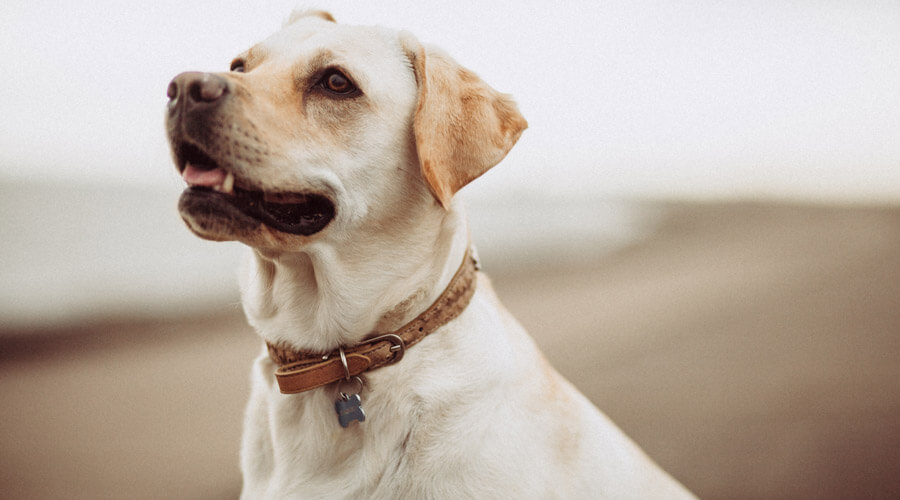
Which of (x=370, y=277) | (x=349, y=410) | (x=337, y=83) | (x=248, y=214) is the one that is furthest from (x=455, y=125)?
(x=349, y=410)

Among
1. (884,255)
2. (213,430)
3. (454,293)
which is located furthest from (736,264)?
(454,293)

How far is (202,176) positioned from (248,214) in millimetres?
157

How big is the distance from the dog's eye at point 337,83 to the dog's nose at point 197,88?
367 millimetres

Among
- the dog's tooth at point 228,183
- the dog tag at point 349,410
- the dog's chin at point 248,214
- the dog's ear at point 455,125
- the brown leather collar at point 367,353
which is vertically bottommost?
the dog tag at point 349,410

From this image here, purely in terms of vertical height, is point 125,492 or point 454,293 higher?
point 454,293

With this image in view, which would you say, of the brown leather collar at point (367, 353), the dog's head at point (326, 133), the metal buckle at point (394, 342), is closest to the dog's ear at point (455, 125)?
the dog's head at point (326, 133)

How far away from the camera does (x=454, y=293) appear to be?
6.01 ft

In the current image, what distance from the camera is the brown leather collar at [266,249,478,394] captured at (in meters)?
1.71

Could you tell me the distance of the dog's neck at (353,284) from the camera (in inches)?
71.4

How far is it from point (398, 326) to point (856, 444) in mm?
3725

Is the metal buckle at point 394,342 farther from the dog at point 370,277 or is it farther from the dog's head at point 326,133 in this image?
the dog's head at point 326,133

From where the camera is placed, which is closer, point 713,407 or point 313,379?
point 313,379

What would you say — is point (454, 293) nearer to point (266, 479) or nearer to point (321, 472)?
point (321, 472)

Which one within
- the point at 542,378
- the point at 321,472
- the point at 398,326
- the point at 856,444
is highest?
the point at 398,326
